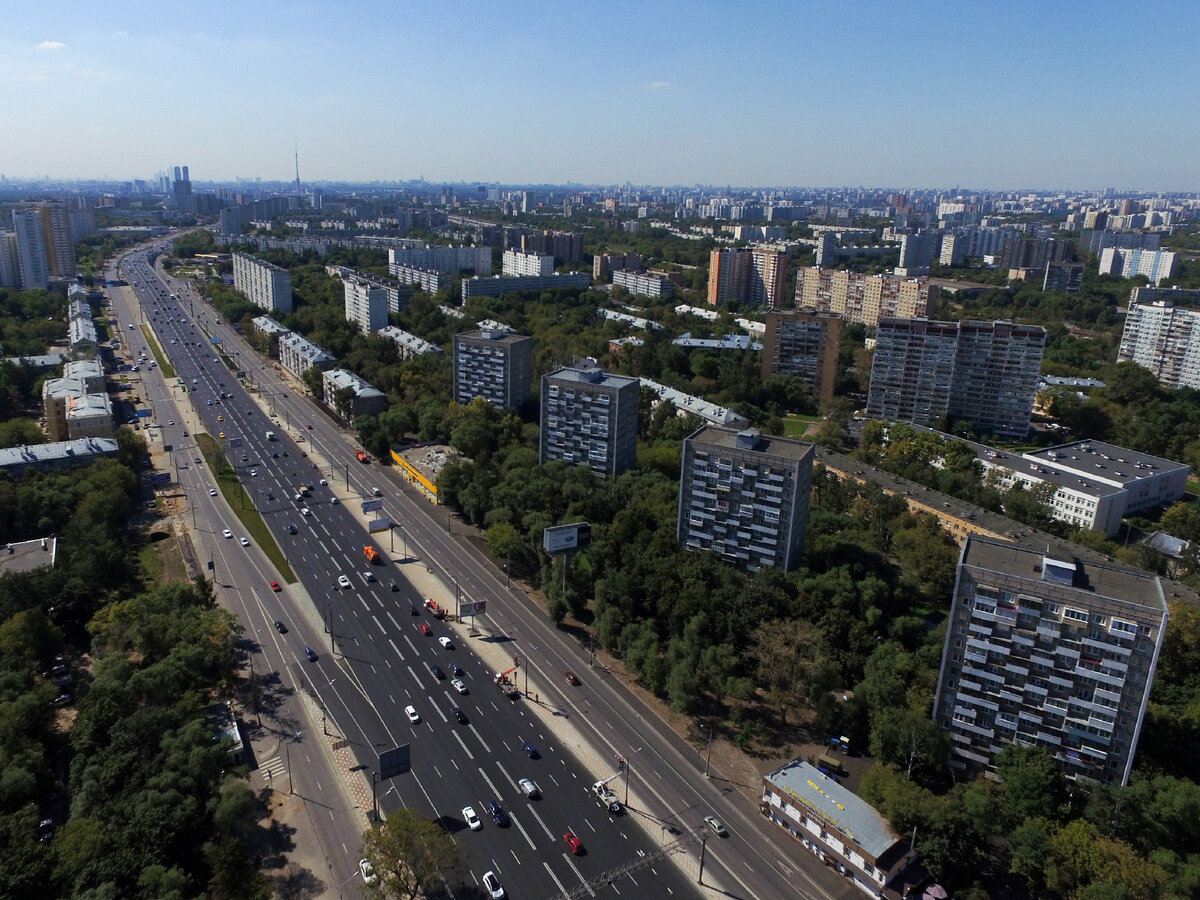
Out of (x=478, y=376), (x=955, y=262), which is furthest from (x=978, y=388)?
(x=955, y=262)

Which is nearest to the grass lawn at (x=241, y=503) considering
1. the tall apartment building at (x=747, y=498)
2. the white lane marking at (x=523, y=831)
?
the white lane marking at (x=523, y=831)

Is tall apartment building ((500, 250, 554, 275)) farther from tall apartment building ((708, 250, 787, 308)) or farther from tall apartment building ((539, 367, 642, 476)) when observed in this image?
tall apartment building ((539, 367, 642, 476))

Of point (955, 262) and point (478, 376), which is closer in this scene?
point (478, 376)

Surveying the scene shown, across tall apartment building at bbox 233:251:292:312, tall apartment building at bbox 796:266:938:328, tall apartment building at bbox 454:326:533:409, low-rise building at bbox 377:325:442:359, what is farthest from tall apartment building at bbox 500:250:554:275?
tall apartment building at bbox 454:326:533:409

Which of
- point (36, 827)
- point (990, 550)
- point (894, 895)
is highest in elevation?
point (990, 550)

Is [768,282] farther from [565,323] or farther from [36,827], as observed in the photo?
[36,827]

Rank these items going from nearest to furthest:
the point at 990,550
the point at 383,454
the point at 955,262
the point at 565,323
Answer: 1. the point at 990,550
2. the point at 383,454
3. the point at 565,323
4. the point at 955,262
